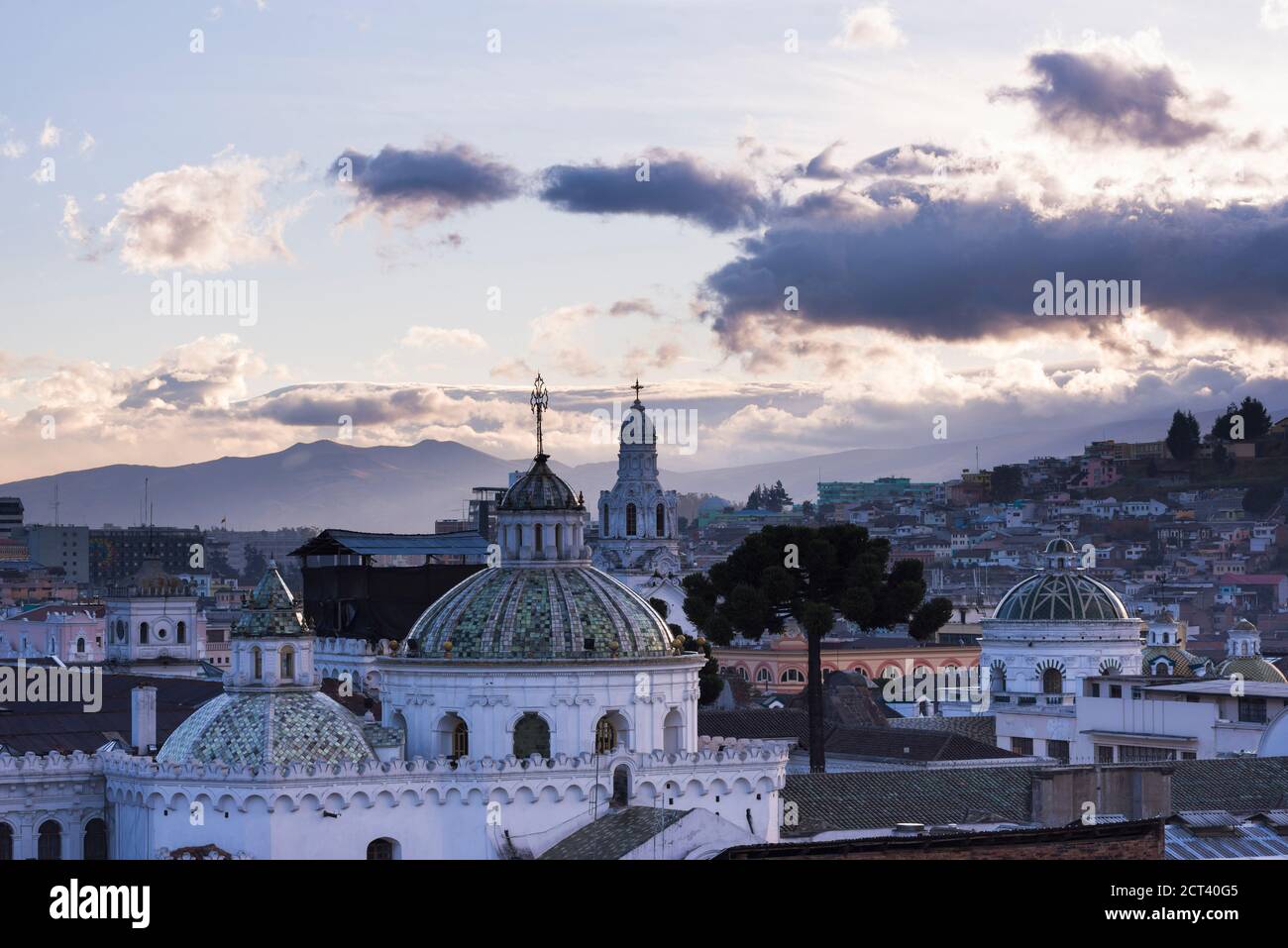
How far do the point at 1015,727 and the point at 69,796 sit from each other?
141 feet

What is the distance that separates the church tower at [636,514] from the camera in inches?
5177

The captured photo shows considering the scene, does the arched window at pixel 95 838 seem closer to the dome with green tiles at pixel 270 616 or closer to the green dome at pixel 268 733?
the green dome at pixel 268 733

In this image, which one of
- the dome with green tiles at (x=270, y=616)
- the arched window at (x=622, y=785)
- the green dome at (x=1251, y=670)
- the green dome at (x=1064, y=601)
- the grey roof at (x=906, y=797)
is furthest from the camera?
the green dome at (x=1064, y=601)

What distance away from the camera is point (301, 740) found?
46.9m

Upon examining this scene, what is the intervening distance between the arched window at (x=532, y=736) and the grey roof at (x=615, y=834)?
2064mm

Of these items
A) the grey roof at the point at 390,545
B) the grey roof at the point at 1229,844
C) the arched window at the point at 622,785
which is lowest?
the grey roof at the point at 1229,844

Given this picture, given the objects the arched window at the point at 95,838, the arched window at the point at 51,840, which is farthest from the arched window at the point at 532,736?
the arched window at the point at 51,840

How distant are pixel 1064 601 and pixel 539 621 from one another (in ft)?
147

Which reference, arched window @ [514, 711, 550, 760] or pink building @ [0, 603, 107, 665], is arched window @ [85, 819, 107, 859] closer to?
arched window @ [514, 711, 550, 760]

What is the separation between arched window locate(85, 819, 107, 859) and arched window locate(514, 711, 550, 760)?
8.07 metres

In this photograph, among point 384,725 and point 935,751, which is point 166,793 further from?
point 935,751

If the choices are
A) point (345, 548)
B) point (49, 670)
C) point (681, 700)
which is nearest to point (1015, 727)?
point (345, 548)

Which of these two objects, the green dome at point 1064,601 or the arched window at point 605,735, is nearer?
the arched window at point 605,735
